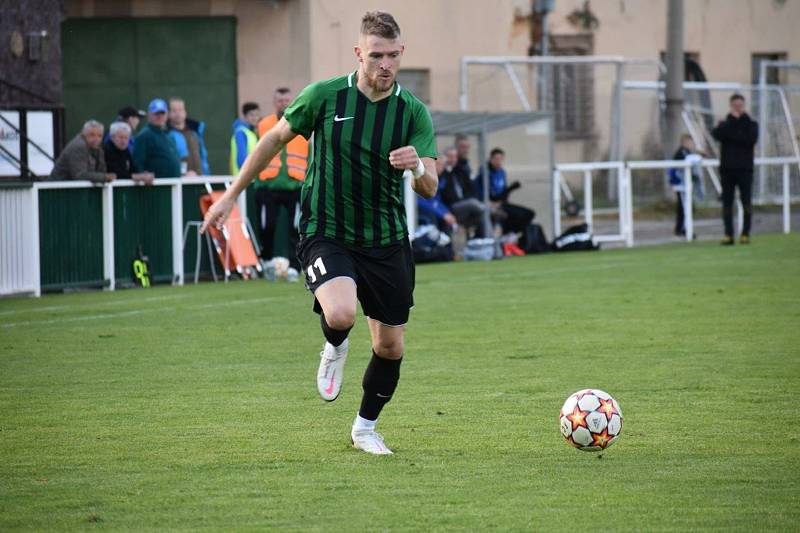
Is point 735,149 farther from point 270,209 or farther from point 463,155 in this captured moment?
point 270,209

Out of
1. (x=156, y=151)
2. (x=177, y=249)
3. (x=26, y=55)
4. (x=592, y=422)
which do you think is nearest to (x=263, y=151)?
(x=592, y=422)

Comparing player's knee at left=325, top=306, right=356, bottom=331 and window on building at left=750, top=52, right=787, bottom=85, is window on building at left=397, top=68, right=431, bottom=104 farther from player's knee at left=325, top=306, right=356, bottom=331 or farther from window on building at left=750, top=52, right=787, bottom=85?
player's knee at left=325, top=306, right=356, bottom=331

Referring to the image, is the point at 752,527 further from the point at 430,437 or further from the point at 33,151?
the point at 33,151

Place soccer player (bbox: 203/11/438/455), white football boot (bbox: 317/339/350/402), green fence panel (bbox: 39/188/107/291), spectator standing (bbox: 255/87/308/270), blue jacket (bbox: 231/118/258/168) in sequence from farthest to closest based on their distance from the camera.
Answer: blue jacket (bbox: 231/118/258/168)
spectator standing (bbox: 255/87/308/270)
green fence panel (bbox: 39/188/107/291)
white football boot (bbox: 317/339/350/402)
soccer player (bbox: 203/11/438/455)

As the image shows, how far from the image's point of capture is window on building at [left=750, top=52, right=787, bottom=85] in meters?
36.6

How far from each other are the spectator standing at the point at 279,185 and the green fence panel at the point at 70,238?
92.5 inches

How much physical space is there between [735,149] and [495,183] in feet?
12.2

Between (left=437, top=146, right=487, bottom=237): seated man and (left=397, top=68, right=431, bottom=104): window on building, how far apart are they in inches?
323

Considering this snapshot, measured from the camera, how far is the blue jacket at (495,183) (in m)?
22.4

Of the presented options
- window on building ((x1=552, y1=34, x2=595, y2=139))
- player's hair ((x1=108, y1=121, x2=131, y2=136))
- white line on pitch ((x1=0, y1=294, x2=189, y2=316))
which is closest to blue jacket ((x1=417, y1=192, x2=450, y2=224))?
player's hair ((x1=108, y1=121, x2=131, y2=136))

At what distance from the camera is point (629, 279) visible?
17875 millimetres

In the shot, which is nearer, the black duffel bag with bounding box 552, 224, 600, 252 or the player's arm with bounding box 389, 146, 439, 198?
the player's arm with bounding box 389, 146, 439, 198

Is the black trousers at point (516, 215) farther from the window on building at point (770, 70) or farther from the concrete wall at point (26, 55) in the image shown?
the window on building at point (770, 70)

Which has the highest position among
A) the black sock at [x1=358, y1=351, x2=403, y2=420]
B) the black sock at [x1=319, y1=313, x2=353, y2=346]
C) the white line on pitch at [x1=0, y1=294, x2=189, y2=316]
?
the black sock at [x1=319, y1=313, x2=353, y2=346]
